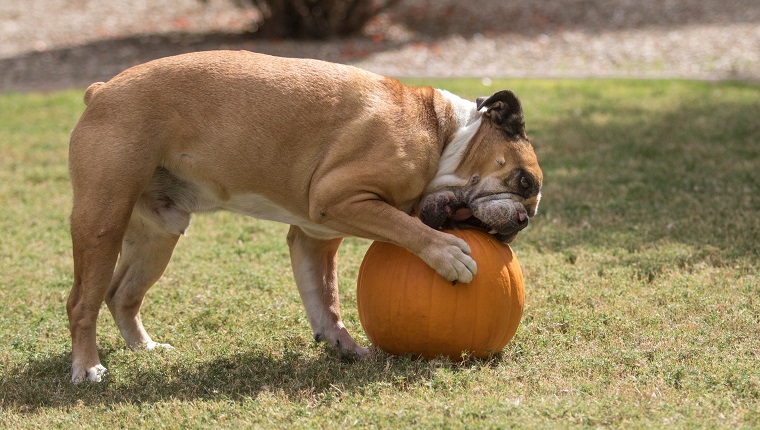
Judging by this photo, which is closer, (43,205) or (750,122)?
(43,205)

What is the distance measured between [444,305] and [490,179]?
77cm

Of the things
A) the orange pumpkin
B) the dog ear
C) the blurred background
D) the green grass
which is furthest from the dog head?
the blurred background

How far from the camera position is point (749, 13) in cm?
1739

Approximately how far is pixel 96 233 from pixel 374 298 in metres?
1.56

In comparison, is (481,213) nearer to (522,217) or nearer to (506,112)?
(522,217)

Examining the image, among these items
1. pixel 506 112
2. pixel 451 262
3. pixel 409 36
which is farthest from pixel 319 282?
pixel 409 36

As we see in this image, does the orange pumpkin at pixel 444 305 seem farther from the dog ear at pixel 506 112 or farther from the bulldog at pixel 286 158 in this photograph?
the dog ear at pixel 506 112

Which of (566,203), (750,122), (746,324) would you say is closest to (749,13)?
(750,122)

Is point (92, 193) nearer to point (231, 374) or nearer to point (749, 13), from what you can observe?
point (231, 374)

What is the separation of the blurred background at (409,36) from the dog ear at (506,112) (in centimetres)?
901

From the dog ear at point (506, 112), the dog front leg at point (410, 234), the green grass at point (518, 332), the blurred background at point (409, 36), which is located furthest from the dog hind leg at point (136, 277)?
the blurred background at point (409, 36)

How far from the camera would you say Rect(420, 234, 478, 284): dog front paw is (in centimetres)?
493

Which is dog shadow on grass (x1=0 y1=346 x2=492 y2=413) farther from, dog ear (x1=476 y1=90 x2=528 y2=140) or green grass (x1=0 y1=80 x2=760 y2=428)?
dog ear (x1=476 y1=90 x2=528 y2=140)

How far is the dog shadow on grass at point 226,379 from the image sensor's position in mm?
4848
